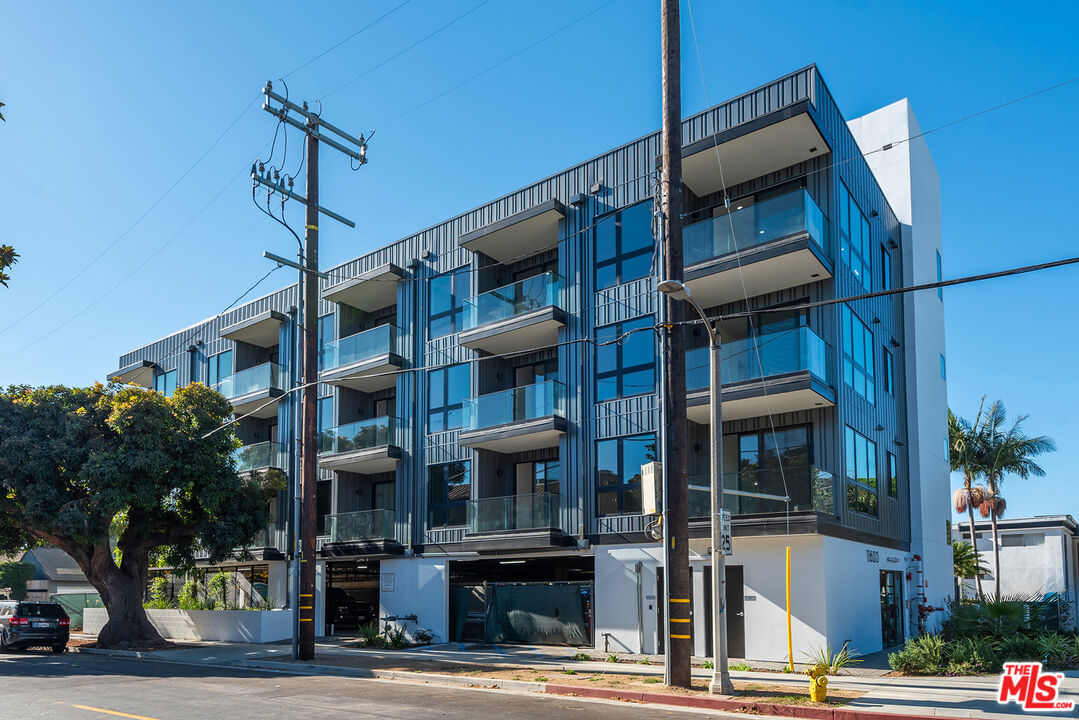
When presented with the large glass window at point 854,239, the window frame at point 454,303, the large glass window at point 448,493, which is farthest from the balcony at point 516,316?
the large glass window at point 854,239

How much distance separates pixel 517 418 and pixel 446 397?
12.9ft

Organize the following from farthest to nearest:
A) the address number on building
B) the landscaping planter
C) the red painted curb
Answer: the landscaping planter < the address number on building < the red painted curb

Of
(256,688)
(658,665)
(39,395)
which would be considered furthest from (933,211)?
(39,395)

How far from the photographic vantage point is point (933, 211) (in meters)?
32.8

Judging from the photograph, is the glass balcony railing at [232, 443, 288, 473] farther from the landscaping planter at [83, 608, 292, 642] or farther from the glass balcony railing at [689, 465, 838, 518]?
the glass balcony railing at [689, 465, 838, 518]

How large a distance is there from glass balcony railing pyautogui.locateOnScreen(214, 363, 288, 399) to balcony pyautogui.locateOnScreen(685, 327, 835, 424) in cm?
1791

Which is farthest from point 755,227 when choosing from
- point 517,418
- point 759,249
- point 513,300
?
point 517,418

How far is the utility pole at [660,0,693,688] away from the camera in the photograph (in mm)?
15344

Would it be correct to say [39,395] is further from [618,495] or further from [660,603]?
[660,603]

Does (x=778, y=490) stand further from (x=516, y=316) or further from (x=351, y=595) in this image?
(x=351, y=595)

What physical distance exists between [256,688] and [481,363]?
1277cm

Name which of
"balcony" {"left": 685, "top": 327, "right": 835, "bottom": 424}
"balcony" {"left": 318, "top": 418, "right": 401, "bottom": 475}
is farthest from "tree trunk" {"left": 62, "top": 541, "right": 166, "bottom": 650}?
"balcony" {"left": 685, "top": 327, "right": 835, "bottom": 424}

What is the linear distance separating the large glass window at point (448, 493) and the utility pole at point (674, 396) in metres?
12.2

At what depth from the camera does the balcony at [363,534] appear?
28.9 metres
